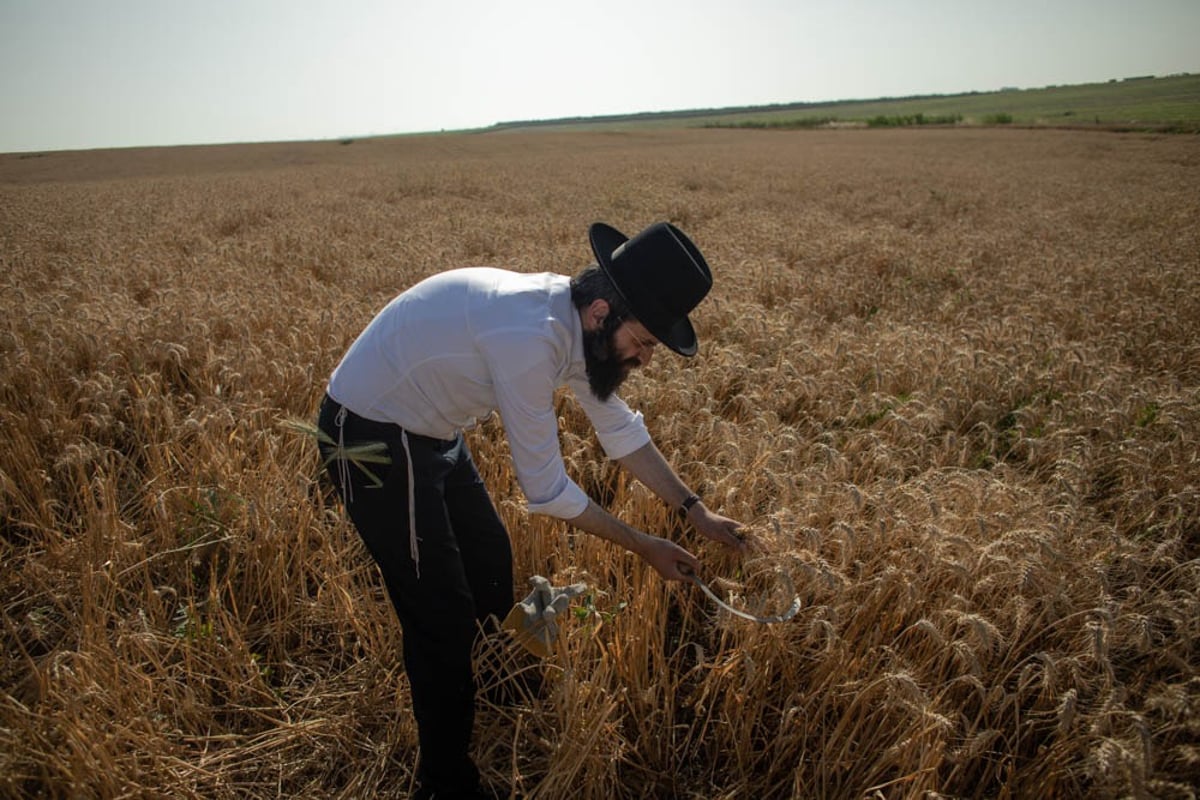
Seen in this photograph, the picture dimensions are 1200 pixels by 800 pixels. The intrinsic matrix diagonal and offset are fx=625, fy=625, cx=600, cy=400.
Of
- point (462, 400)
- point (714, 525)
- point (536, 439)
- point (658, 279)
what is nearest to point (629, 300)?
point (658, 279)

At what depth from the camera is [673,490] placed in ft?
8.07

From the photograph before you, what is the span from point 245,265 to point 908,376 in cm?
761

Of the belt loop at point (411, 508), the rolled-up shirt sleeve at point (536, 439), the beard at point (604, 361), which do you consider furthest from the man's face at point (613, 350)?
the belt loop at point (411, 508)

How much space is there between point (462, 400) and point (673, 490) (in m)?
0.92

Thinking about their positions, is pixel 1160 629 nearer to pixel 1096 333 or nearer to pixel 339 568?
pixel 339 568

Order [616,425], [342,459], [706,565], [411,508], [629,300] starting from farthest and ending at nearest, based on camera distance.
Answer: [706,565], [616,425], [342,459], [411,508], [629,300]

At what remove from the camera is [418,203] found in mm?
14867

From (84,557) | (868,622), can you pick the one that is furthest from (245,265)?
(868,622)

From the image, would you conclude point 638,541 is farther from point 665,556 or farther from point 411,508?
point 411,508

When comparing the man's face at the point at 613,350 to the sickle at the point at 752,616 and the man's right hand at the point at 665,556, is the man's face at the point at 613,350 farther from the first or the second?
the sickle at the point at 752,616

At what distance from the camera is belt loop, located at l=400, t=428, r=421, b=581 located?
6.39 feet

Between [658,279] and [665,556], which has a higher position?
[658,279]

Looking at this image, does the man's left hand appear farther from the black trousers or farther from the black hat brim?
the black trousers

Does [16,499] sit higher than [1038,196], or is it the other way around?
[1038,196]
